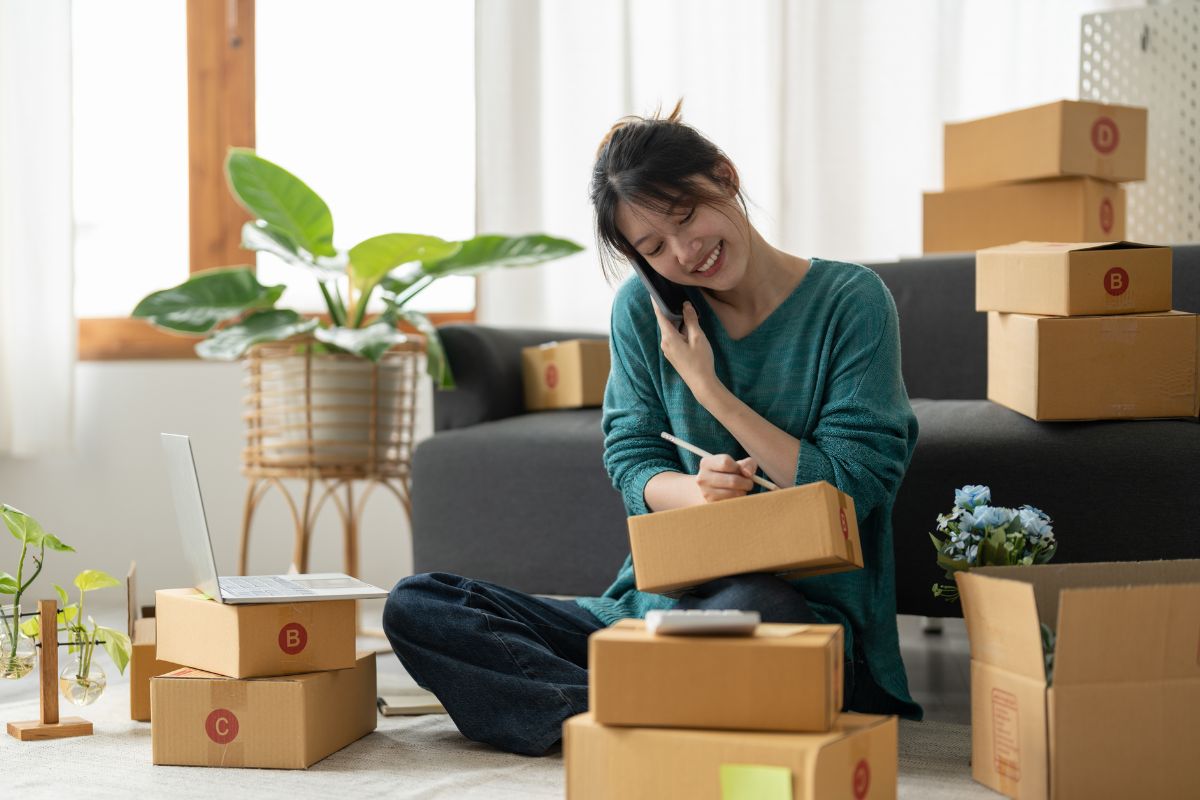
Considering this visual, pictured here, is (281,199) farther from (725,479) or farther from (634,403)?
(725,479)

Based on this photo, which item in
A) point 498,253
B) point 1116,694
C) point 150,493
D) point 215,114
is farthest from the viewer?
point 215,114

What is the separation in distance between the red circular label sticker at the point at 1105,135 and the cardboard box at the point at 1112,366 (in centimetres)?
73

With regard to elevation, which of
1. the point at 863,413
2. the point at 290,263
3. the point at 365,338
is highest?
the point at 290,263

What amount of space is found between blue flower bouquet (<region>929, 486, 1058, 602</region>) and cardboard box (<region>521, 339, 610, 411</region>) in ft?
3.30

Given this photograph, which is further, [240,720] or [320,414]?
[320,414]

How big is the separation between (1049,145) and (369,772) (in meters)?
1.69

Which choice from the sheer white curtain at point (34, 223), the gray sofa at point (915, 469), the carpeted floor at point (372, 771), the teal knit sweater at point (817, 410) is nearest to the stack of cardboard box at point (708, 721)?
the carpeted floor at point (372, 771)

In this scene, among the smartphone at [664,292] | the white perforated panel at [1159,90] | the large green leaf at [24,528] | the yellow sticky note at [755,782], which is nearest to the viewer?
the yellow sticky note at [755,782]

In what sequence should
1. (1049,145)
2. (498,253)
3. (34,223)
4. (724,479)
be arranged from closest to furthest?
(724,479)
(1049,145)
(498,253)
(34,223)

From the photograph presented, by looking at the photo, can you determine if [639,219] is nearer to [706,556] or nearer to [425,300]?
[706,556]

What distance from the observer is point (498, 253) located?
107 inches

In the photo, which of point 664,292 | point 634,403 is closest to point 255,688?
point 634,403

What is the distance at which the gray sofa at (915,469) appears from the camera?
5.94 feet

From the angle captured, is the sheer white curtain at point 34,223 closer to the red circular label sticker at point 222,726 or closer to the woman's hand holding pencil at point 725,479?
the red circular label sticker at point 222,726
